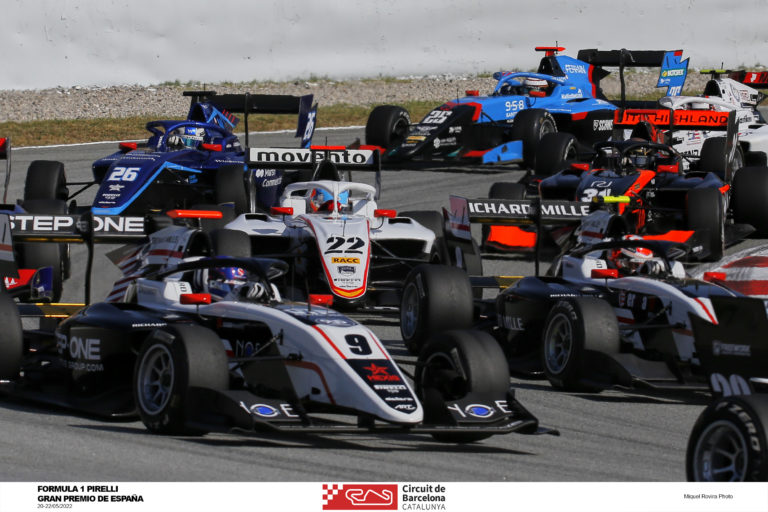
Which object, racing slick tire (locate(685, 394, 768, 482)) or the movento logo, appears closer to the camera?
racing slick tire (locate(685, 394, 768, 482))

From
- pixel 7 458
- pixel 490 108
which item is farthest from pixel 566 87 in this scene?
pixel 7 458

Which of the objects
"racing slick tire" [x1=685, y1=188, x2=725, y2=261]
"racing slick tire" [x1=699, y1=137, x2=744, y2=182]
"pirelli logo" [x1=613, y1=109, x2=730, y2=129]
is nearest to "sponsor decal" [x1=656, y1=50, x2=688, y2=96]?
"racing slick tire" [x1=699, y1=137, x2=744, y2=182]

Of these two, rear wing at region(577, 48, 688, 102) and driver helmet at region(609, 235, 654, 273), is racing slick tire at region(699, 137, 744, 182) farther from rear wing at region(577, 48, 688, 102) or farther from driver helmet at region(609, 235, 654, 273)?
driver helmet at region(609, 235, 654, 273)

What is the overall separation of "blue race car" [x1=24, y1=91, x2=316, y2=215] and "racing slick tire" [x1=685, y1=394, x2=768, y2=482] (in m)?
12.7

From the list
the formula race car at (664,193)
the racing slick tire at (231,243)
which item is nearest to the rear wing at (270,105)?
the formula race car at (664,193)

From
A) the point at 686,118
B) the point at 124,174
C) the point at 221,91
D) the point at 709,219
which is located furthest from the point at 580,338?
the point at 221,91

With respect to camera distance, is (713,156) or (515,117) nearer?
(713,156)

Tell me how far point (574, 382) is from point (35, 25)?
91.4 feet

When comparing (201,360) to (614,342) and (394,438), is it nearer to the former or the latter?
(394,438)

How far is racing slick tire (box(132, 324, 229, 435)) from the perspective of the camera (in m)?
8.64

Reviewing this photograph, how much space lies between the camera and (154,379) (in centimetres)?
916

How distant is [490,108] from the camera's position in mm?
24625

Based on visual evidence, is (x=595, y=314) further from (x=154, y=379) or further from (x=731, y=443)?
(x=731, y=443)

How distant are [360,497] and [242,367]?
9.12ft
